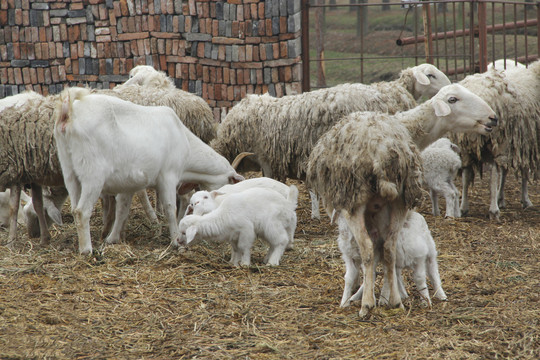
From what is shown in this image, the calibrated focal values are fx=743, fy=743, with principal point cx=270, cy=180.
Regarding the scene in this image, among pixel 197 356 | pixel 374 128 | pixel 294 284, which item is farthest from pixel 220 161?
pixel 197 356

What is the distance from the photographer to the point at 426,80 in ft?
32.4

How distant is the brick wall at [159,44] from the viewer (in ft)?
39.9

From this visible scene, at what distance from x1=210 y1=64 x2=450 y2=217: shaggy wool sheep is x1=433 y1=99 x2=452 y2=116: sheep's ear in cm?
133

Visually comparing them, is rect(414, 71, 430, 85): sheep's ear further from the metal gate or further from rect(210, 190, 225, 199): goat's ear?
rect(210, 190, 225, 199): goat's ear

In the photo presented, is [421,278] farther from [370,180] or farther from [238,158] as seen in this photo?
[238,158]

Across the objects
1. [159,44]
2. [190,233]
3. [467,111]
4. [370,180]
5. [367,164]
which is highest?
[159,44]

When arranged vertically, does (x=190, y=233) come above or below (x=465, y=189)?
above

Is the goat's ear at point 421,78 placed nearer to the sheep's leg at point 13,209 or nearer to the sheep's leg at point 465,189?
the sheep's leg at point 465,189

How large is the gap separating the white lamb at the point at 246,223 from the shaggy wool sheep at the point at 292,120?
1.95m

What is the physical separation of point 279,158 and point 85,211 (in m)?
2.96

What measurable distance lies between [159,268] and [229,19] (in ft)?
21.8

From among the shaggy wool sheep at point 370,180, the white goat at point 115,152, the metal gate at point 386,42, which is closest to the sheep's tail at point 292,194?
the white goat at point 115,152

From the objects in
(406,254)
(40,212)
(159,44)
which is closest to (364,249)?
(406,254)

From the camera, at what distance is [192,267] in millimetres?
6848
